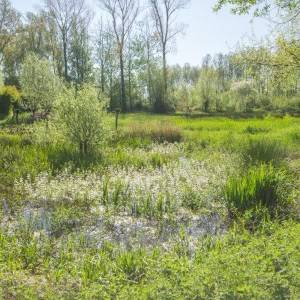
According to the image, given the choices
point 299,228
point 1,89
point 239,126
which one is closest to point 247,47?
point 239,126

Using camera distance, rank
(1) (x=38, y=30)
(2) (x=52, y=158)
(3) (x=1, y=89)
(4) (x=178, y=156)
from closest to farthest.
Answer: (2) (x=52, y=158) < (4) (x=178, y=156) < (3) (x=1, y=89) < (1) (x=38, y=30)

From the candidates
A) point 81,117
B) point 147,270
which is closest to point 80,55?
point 81,117

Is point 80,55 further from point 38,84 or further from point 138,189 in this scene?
point 138,189

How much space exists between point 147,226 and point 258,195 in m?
2.55

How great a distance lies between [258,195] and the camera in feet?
27.6

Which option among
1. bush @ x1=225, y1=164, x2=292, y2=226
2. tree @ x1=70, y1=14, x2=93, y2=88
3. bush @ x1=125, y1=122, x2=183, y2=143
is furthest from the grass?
tree @ x1=70, y1=14, x2=93, y2=88

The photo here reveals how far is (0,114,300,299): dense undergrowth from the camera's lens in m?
4.20

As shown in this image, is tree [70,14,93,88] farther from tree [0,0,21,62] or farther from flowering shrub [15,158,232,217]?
flowering shrub [15,158,232,217]

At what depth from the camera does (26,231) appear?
682 centimetres

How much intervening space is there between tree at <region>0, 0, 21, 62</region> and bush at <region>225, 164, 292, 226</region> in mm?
45047

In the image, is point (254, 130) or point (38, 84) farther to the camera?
point (38, 84)

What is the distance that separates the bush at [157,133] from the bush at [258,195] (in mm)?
11184

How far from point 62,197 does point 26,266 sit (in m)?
3.70

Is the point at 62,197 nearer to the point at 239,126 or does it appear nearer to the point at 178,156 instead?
the point at 178,156
